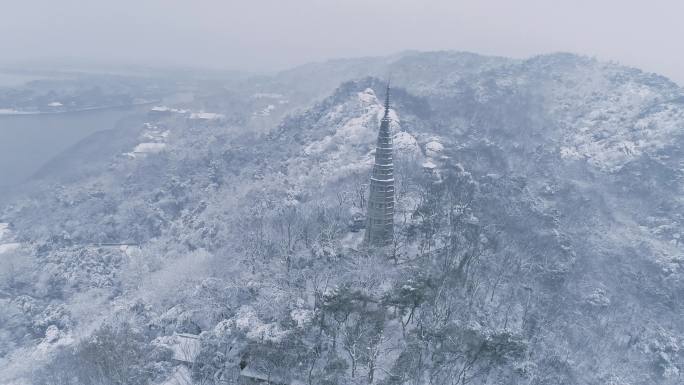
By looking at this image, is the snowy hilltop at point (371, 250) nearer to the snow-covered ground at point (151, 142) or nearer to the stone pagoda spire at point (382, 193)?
the stone pagoda spire at point (382, 193)

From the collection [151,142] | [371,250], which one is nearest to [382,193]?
[371,250]

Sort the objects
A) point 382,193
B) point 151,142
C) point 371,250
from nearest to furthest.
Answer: point 382,193
point 371,250
point 151,142

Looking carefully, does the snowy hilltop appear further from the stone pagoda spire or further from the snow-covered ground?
the snow-covered ground

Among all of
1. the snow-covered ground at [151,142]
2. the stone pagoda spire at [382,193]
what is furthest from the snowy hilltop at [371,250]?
the snow-covered ground at [151,142]

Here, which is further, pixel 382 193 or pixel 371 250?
pixel 371 250

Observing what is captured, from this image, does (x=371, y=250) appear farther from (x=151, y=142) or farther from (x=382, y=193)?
(x=151, y=142)

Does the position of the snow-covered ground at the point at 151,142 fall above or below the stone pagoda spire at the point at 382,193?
below
